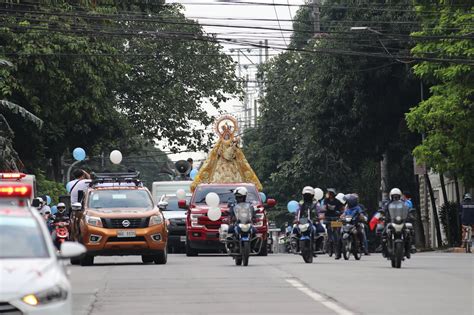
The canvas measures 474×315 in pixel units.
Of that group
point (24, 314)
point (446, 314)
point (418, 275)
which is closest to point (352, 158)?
point (418, 275)

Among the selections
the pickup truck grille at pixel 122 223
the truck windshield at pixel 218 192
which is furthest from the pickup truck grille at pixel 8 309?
the truck windshield at pixel 218 192

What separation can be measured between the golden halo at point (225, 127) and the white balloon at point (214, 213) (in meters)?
8.71

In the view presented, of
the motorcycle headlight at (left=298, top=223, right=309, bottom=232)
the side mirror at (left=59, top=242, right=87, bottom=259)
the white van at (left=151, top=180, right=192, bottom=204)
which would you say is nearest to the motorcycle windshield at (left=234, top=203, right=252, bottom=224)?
the motorcycle headlight at (left=298, top=223, right=309, bottom=232)

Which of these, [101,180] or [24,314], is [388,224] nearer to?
[101,180]

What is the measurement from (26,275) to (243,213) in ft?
59.0

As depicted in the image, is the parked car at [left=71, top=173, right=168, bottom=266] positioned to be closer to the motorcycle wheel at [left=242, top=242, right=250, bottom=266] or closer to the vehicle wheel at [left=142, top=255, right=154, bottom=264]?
the vehicle wheel at [left=142, top=255, right=154, bottom=264]

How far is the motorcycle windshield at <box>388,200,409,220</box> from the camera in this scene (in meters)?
28.1

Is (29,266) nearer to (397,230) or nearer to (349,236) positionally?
(397,230)

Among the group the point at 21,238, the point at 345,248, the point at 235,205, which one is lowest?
the point at 21,238

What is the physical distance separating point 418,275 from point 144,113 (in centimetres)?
4325

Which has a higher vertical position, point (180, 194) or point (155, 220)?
point (180, 194)

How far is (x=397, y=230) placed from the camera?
28.0 m

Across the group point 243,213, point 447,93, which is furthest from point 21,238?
point 447,93

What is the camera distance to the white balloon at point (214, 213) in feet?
118
